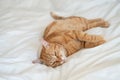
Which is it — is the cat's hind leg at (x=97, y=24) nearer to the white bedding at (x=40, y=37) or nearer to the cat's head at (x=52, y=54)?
the white bedding at (x=40, y=37)

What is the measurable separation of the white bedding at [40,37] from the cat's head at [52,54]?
37 millimetres

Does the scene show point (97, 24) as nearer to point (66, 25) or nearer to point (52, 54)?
point (66, 25)

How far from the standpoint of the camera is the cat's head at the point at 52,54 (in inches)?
42.2

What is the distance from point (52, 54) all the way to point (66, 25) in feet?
0.76

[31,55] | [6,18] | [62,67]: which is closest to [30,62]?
[31,55]

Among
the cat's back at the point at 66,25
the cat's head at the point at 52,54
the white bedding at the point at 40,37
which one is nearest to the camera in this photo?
the white bedding at the point at 40,37

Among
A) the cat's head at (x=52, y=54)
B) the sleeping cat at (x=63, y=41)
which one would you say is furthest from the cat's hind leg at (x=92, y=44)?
the cat's head at (x=52, y=54)

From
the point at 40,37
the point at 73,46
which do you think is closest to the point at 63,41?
the point at 73,46

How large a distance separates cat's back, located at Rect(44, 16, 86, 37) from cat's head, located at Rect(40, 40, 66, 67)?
114 mm

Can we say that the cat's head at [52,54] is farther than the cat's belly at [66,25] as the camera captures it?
No

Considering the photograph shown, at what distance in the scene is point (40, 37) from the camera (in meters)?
1.28

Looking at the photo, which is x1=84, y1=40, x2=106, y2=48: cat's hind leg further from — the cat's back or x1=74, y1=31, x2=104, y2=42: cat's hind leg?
the cat's back

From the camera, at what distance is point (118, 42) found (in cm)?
109

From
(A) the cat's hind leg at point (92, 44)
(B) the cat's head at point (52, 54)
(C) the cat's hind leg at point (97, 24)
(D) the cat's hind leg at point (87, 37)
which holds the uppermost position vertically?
(C) the cat's hind leg at point (97, 24)
